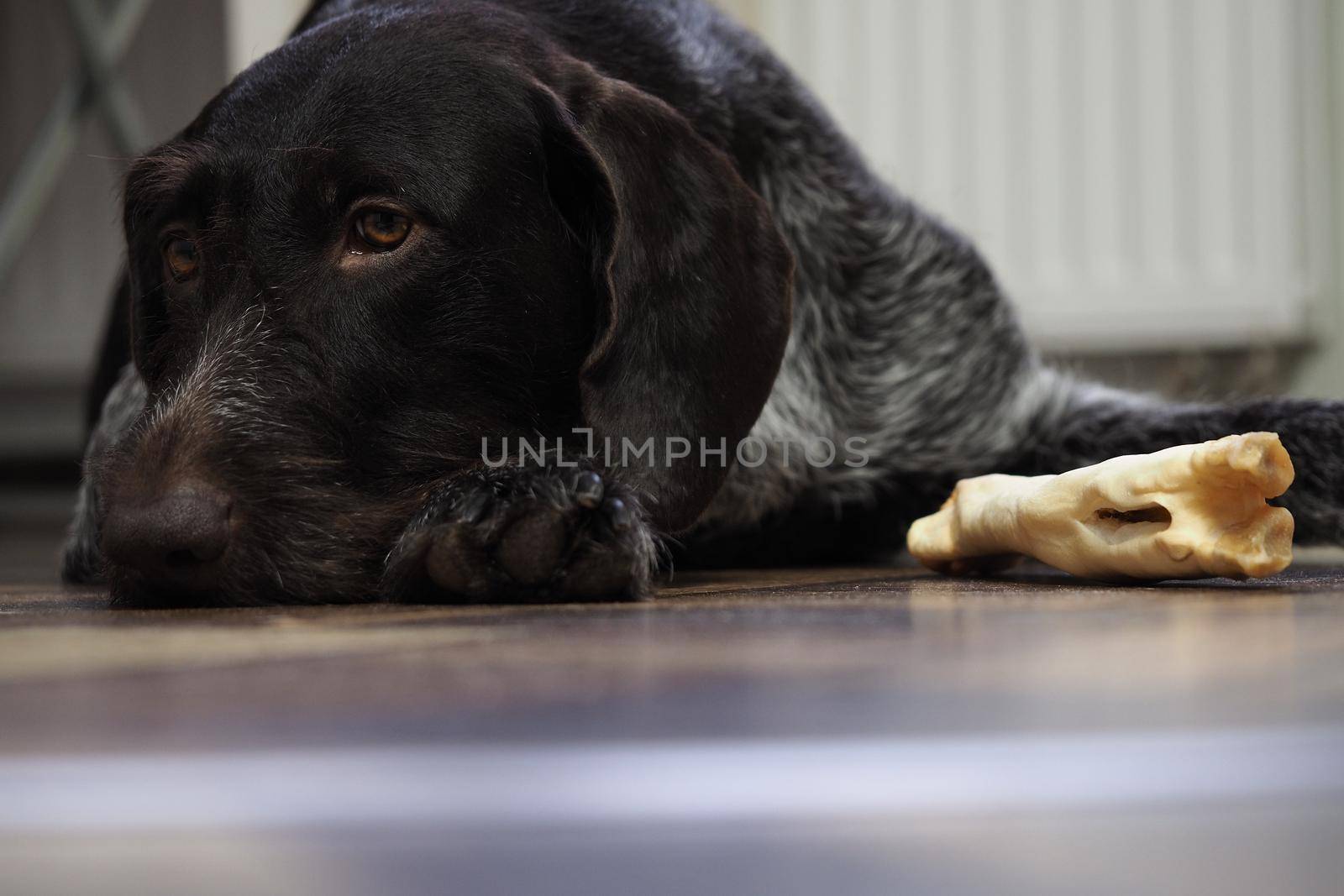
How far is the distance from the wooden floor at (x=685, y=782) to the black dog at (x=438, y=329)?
0.43 m

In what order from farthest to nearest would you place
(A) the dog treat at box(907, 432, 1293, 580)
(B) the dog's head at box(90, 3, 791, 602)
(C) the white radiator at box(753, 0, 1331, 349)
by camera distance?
(C) the white radiator at box(753, 0, 1331, 349) → (B) the dog's head at box(90, 3, 791, 602) → (A) the dog treat at box(907, 432, 1293, 580)

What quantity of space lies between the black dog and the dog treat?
281 mm

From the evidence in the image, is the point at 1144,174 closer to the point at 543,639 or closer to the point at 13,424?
the point at 543,639

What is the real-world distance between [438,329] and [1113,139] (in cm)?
269

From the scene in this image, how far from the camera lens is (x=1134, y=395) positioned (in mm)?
1909

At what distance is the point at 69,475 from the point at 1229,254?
13.0 feet

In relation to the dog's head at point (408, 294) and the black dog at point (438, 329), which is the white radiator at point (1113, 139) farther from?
the dog's head at point (408, 294)

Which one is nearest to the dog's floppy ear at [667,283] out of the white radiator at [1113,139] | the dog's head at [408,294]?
the dog's head at [408,294]

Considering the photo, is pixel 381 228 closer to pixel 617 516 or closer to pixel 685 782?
pixel 617 516

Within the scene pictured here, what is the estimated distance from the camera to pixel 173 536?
104 centimetres

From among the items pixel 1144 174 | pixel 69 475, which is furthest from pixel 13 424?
pixel 1144 174

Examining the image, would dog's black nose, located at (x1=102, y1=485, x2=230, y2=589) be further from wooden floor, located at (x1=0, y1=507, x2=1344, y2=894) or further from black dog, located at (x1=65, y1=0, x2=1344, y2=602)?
wooden floor, located at (x1=0, y1=507, x2=1344, y2=894)

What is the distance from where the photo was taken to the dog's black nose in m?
1.04

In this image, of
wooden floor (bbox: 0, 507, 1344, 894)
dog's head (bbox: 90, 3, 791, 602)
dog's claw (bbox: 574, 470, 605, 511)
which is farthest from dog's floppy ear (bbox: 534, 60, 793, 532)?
wooden floor (bbox: 0, 507, 1344, 894)
